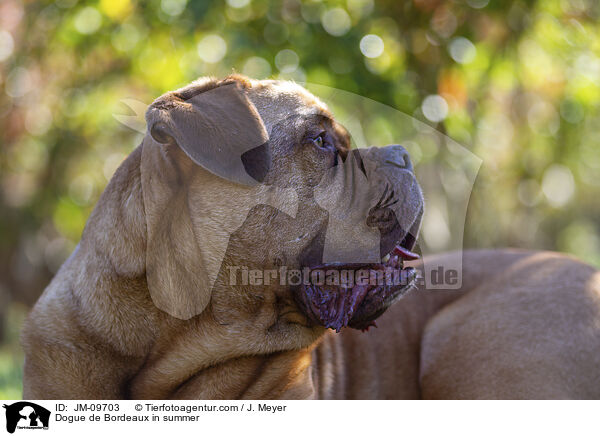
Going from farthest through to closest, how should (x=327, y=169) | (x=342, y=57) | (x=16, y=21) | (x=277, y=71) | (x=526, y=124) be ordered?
(x=526, y=124) → (x=16, y=21) → (x=342, y=57) → (x=277, y=71) → (x=327, y=169)

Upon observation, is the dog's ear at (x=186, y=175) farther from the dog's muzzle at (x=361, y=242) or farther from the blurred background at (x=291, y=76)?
the blurred background at (x=291, y=76)

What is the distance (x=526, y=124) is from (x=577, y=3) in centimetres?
201

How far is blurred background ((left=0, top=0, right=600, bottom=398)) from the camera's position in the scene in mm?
4828

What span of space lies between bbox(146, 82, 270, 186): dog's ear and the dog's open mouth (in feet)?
1.55

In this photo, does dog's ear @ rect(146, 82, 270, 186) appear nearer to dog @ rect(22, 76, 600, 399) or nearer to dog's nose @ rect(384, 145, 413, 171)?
dog @ rect(22, 76, 600, 399)

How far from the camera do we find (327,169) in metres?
2.59

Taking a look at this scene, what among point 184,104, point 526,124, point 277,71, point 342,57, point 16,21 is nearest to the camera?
point 184,104

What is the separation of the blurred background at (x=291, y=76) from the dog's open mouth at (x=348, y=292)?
133cm

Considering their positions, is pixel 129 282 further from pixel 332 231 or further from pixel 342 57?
pixel 342 57
